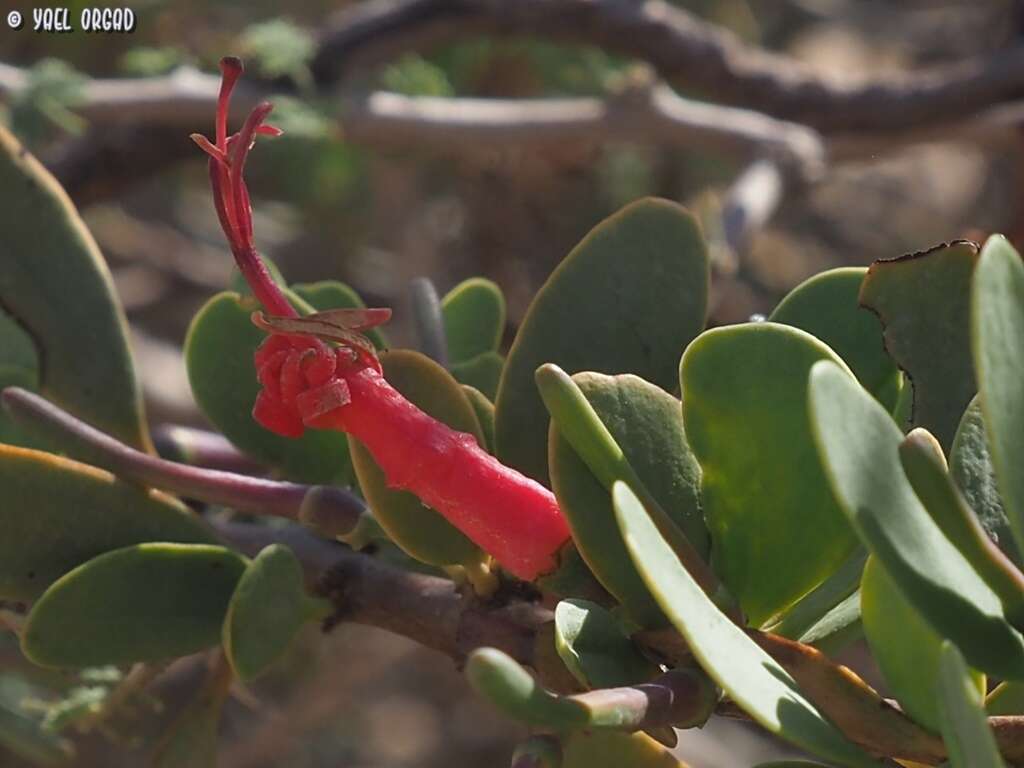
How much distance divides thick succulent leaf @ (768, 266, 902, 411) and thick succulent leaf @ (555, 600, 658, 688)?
0.17 metres

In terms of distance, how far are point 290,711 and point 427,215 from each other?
100cm

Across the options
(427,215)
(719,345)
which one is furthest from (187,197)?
(719,345)

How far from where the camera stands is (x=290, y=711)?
1.99 metres

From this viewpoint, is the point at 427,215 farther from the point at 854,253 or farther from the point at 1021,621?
the point at 1021,621

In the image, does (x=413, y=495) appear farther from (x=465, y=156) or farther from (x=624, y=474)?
(x=465, y=156)

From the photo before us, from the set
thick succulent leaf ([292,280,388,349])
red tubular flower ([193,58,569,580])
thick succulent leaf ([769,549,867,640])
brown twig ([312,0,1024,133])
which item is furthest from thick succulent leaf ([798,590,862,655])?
brown twig ([312,0,1024,133])

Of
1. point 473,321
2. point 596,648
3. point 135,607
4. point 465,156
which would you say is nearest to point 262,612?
point 135,607

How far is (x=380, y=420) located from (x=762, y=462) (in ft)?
0.50

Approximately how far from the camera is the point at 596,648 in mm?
504

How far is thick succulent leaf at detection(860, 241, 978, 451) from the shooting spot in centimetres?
58

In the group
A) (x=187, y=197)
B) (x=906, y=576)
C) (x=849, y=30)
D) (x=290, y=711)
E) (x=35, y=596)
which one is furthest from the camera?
(x=849, y=30)

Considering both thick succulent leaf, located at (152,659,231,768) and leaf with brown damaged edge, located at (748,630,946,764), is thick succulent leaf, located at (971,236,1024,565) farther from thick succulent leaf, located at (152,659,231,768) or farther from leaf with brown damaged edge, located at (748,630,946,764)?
thick succulent leaf, located at (152,659,231,768)

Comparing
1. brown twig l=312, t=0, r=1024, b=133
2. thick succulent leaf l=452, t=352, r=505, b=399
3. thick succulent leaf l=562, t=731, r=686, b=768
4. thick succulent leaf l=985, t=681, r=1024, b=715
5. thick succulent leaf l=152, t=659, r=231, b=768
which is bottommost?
thick succulent leaf l=152, t=659, r=231, b=768

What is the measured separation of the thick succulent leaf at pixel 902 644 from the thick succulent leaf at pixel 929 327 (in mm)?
140
